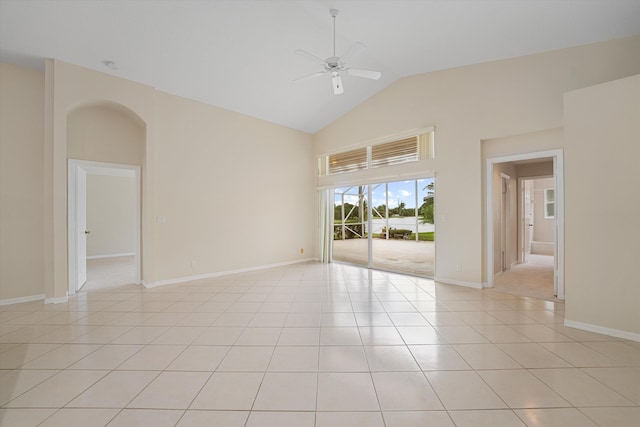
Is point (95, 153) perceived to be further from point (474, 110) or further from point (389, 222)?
point (389, 222)

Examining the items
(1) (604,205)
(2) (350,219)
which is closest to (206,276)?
(2) (350,219)

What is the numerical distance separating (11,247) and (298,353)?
179 inches

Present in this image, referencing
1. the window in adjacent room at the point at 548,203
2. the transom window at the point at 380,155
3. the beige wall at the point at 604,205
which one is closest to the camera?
the beige wall at the point at 604,205

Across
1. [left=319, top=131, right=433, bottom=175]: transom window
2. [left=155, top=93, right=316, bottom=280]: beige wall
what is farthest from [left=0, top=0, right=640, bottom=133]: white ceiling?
[left=319, top=131, right=433, bottom=175]: transom window

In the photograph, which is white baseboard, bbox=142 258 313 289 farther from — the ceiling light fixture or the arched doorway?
the ceiling light fixture

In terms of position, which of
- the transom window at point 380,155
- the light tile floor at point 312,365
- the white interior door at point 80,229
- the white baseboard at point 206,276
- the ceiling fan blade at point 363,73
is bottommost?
the light tile floor at point 312,365

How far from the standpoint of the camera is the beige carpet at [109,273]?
4922mm

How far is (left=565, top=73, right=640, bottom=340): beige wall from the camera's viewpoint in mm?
2658

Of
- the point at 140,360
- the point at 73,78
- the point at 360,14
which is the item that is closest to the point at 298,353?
the point at 140,360

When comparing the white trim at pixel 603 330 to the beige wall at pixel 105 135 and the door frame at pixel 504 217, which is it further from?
the beige wall at pixel 105 135

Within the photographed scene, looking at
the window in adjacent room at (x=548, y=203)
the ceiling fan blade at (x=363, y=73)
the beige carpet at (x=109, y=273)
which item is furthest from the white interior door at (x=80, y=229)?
the window in adjacent room at (x=548, y=203)

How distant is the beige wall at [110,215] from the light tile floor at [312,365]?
16.4ft

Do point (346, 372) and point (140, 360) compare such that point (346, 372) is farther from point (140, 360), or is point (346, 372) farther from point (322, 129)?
point (322, 129)

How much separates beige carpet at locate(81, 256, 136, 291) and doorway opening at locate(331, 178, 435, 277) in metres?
4.66
